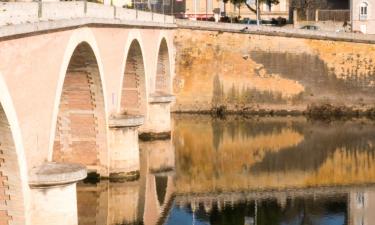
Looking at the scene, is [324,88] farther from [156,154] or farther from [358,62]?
[156,154]

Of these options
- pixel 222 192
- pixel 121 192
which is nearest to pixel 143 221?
pixel 121 192

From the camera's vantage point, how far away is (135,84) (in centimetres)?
2867

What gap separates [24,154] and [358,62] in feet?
89.8

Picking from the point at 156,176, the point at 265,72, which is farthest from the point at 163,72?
the point at 156,176

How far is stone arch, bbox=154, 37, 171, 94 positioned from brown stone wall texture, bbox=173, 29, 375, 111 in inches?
55.2

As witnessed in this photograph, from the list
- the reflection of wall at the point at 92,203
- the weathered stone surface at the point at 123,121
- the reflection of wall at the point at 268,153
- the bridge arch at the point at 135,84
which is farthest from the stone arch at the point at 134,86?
the reflection of wall at the point at 92,203

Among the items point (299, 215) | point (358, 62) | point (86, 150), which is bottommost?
point (299, 215)

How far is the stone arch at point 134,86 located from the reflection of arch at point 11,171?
14731mm

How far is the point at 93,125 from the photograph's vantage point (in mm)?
21312

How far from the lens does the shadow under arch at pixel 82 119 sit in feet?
66.9

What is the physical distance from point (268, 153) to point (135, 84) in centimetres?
583

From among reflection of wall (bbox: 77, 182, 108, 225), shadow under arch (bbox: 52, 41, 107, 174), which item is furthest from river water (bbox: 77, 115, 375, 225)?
shadow under arch (bbox: 52, 41, 107, 174)

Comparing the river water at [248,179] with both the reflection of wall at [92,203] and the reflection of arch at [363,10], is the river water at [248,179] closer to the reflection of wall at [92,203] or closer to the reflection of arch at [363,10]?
the reflection of wall at [92,203]

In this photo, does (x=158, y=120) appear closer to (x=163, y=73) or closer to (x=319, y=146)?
(x=163, y=73)
